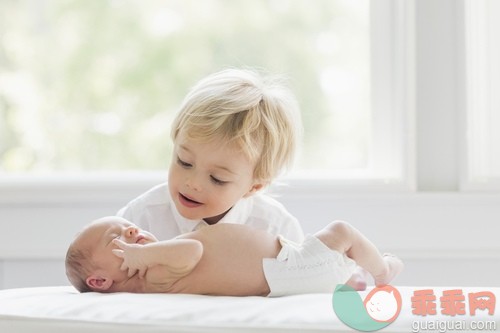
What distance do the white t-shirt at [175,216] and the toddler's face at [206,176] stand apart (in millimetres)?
147

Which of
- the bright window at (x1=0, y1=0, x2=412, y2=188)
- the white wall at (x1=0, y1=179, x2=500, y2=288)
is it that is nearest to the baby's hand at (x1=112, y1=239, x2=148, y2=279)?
the white wall at (x1=0, y1=179, x2=500, y2=288)

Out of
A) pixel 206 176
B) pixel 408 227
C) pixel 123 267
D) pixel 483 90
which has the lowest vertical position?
pixel 408 227

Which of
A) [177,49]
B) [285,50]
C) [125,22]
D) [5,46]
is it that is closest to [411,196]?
[285,50]

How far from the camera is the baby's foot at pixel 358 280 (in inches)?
70.5

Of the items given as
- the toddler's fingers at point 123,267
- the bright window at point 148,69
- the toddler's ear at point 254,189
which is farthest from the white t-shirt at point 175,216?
the bright window at point 148,69

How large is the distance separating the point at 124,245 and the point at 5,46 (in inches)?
49.9

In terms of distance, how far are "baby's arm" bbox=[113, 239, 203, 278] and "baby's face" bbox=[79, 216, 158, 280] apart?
22 millimetres

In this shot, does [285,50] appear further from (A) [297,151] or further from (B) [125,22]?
(A) [297,151]

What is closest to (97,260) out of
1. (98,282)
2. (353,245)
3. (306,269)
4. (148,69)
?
(98,282)

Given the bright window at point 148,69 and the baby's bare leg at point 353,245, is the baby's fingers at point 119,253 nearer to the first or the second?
the baby's bare leg at point 353,245

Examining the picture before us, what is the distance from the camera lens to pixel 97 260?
5.39 feet

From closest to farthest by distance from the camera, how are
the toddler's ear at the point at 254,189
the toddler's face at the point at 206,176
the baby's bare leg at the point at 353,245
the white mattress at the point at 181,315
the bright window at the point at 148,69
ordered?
the white mattress at the point at 181,315 → the baby's bare leg at the point at 353,245 → the toddler's face at the point at 206,176 → the toddler's ear at the point at 254,189 → the bright window at the point at 148,69

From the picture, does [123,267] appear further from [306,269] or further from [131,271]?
[306,269]

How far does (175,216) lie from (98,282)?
1.33 feet
